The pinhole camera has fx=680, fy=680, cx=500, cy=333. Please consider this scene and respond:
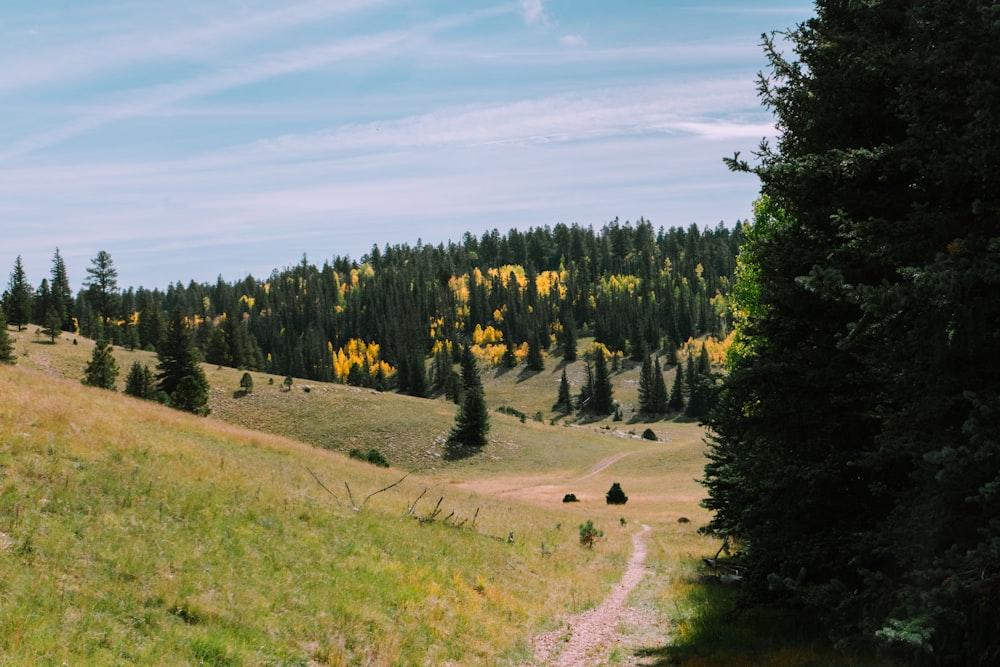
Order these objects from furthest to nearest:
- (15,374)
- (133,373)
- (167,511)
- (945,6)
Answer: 1. (133,373)
2. (15,374)
3. (167,511)
4. (945,6)

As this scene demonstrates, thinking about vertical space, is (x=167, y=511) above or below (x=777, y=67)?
below

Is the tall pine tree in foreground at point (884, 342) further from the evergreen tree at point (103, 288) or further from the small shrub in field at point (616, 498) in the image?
the evergreen tree at point (103, 288)

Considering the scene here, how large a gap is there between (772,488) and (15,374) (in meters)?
27.5

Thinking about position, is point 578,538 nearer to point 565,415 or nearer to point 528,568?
point 528,568

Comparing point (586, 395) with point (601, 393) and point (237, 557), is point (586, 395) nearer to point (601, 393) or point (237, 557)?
point (601, 393)

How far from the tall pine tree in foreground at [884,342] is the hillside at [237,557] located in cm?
618

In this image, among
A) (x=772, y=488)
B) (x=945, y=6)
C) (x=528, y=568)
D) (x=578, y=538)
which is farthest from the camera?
(x=578, y=538)

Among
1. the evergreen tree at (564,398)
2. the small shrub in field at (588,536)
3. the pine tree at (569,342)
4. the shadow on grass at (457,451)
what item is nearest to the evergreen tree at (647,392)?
the evergreen tree at (564,398)

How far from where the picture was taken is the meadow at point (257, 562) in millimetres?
9703

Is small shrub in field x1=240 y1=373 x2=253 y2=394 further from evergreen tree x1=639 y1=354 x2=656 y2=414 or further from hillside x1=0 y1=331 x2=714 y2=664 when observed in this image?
→ evergreen tree x1=639 y1=354 x2=656 y2=414

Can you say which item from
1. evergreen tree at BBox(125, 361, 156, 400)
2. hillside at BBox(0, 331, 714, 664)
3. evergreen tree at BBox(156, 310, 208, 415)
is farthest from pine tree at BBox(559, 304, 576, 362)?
hillside at BBox(0, 331, 714, 664)

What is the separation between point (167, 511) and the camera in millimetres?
14000

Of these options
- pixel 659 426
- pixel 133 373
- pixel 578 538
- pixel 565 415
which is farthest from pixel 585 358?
pixel 578 538

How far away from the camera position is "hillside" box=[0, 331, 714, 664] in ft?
31.7
